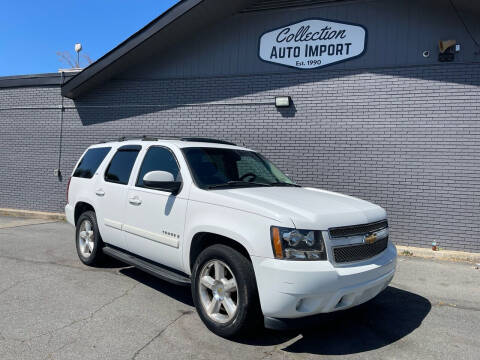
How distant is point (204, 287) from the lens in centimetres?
378

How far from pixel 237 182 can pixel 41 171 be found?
8654mm

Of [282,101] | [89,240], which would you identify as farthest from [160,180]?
[282,101]

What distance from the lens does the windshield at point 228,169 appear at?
426cm

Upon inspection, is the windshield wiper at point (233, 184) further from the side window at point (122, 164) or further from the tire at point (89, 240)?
the tire at point (89, 240)

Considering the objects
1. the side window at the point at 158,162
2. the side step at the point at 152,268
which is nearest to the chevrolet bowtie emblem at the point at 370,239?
the side step at the point at 152,268

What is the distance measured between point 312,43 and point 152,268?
6.18 meters

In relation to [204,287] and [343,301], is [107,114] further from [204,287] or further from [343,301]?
[343,301]

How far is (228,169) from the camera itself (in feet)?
15.0

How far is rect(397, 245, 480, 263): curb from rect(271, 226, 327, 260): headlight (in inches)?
193

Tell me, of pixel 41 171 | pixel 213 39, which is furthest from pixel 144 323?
pixel 41 171

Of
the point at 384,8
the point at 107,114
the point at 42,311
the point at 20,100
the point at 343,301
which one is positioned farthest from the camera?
the point at 20,100

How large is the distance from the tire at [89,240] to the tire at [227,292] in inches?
91.6

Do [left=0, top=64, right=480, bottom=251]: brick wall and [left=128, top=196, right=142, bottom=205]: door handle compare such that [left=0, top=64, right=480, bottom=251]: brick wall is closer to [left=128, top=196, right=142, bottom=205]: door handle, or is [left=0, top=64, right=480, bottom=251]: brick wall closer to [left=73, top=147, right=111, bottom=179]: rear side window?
[left=73, top=147, right=111, bottom=179]: rear side window

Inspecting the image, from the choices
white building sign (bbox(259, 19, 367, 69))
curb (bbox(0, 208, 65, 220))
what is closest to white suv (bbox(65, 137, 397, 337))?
white building sign (bbox(259, 19, 367, 69))
